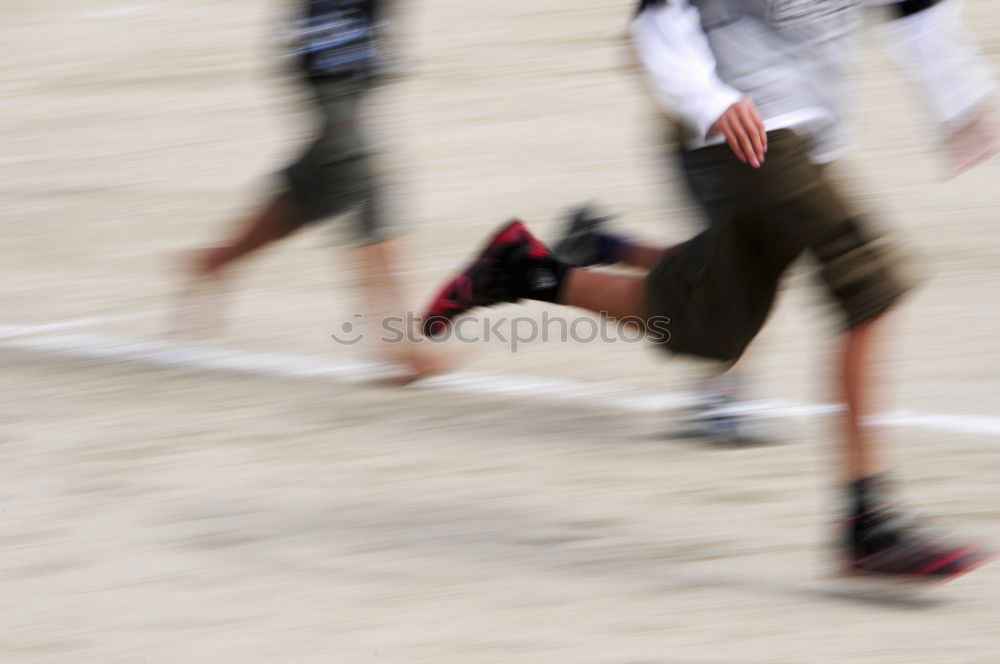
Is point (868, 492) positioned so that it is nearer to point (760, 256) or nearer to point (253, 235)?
point (760, 256)

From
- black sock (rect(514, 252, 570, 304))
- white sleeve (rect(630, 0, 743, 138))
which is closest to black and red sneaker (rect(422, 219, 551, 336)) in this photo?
black sock (rect(514, 252, 570, 304))

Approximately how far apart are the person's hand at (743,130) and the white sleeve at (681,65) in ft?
0.05

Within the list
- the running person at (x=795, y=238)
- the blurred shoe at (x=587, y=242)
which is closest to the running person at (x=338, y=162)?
the blurred shoe at (x=587, y=242)

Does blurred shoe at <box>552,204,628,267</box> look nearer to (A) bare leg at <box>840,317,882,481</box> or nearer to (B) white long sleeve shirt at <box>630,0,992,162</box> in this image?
(B) white long sleeve shirt at <box>630,0,992,162</box>

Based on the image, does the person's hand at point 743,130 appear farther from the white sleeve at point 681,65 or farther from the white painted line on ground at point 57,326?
the white painted line on ground at point 57,326

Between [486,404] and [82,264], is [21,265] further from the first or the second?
[486,404]

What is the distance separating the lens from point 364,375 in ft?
15.5

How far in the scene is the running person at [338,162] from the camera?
171 inches

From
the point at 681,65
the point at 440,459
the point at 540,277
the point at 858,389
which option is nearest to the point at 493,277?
the point at 540,277

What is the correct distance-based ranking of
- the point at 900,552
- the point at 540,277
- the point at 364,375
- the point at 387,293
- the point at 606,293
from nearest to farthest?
the point at 900,552, the point at 606,293, the point at 540,277, the point at 387,293, the point at 364,375

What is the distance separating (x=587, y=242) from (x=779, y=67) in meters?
1.09

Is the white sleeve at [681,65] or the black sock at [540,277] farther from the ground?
the white sleeve at [681,65]

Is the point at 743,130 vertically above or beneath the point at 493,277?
above

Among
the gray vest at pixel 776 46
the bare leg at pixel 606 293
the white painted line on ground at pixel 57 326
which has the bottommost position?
the white painted line on ground at pixel 57 326
